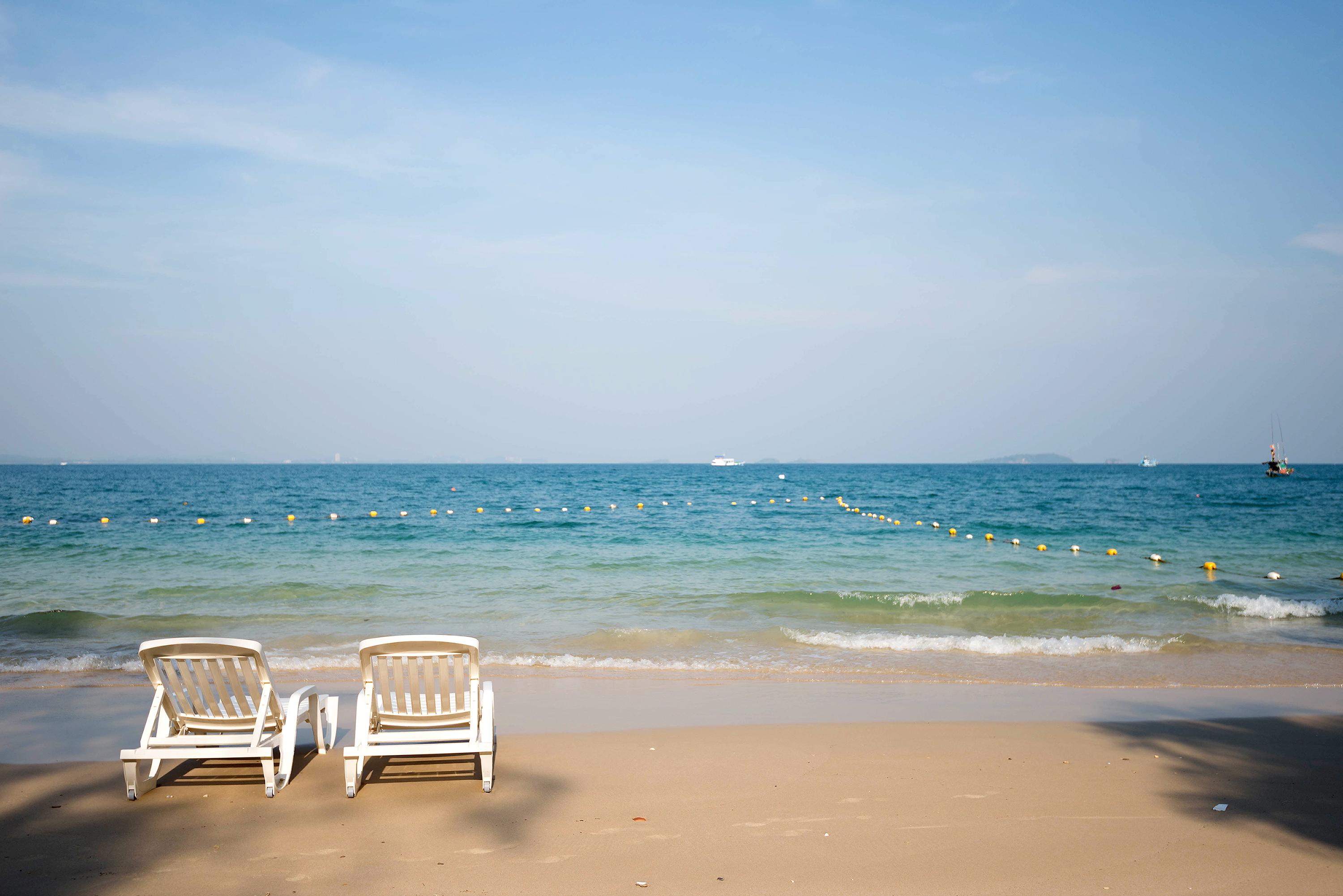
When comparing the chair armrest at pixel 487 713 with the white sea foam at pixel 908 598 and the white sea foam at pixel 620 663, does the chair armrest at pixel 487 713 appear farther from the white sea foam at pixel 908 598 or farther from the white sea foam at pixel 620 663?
the white sea foam at pixel 908 598

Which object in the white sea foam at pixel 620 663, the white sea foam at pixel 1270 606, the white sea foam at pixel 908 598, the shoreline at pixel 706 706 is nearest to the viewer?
the shoreline at pixel 706 706

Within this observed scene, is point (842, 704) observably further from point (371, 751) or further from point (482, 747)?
point (371, 751)

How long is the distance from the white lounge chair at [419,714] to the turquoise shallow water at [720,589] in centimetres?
434

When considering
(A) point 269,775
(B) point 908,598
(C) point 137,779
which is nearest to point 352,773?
(A) point 269,775

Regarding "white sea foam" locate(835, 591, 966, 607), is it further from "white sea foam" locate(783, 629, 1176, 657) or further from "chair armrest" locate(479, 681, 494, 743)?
"chair armrest" locate(479, 681, 494, 743)

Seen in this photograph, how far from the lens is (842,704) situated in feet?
26.4

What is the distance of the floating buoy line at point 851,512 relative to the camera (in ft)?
62.2

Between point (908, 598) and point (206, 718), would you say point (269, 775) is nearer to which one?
point (206, 718)

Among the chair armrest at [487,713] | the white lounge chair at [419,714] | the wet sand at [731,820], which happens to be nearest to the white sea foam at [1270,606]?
the wet sand at [731,820]

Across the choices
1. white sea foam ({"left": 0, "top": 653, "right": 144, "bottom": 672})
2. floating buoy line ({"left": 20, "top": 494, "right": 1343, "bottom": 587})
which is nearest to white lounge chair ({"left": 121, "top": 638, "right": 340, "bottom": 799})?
white sea foam ({"left": 0, "top": 653, "right": 144, "bottom": 672})

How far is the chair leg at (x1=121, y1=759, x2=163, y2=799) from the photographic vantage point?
5.36m

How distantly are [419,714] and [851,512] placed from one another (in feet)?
109

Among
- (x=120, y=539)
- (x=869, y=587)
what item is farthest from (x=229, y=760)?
(x=120, y=539)

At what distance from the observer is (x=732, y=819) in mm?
5156
